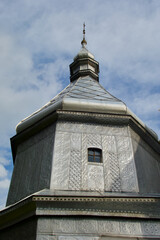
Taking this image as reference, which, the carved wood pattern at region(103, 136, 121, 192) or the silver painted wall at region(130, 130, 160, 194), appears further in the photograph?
the silver painted wall at region(130, 130, 160, 194)

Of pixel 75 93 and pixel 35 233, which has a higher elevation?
pixel 75 93

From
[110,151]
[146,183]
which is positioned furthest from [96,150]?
[146,183]

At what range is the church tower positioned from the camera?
19.3 feet

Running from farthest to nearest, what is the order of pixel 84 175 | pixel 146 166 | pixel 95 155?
pixel 146 166, pixel 95 155, pixel 84 175

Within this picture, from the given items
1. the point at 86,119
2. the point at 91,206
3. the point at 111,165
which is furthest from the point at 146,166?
the point at 91,206

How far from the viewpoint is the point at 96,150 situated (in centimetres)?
797

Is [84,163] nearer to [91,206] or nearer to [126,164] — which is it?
[126,164]

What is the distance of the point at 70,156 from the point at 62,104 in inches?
83.4

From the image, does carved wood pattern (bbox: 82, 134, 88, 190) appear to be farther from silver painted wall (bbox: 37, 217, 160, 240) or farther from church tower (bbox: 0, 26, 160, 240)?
silver painted wall (bbox: 37, 217, 160, 240)

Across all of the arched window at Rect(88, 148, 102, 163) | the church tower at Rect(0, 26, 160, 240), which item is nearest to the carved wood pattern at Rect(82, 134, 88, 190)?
the church tower at Rect(0, 26, 160, 240)

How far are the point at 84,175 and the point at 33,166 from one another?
6.02 feet

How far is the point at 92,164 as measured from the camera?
7.53 metres

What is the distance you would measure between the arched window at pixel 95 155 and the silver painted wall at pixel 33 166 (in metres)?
1.20

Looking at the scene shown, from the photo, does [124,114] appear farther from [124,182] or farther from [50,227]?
[50,227]
